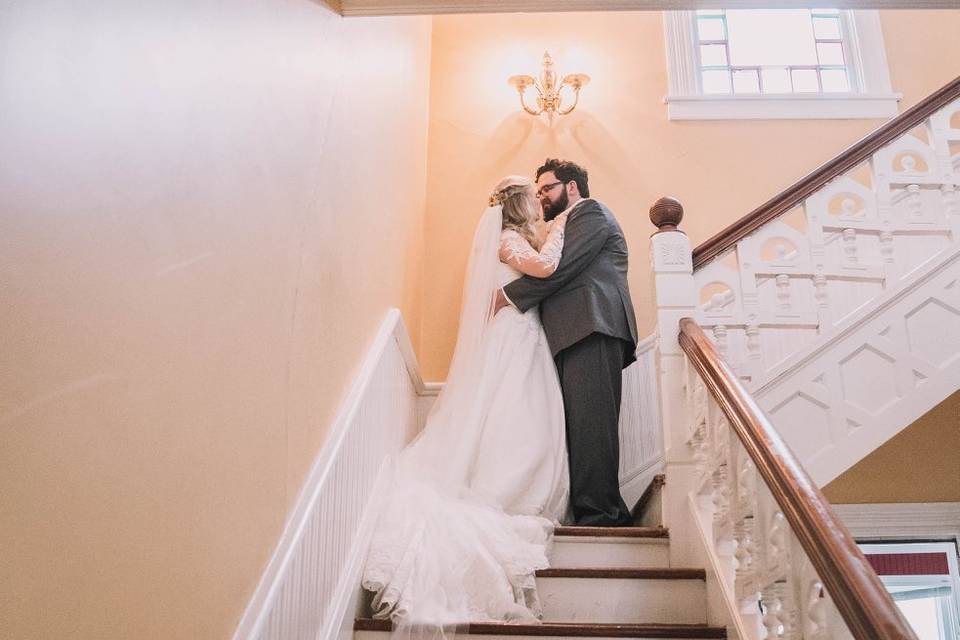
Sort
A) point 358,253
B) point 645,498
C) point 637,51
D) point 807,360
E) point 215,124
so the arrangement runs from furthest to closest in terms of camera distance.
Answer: point 637,51 → point 645,498 → point 807,360 → point 358,253 → point 215,124

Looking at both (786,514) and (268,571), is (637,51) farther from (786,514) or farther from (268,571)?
(268,571)

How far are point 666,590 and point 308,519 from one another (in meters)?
1.32

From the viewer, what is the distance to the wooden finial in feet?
11.9

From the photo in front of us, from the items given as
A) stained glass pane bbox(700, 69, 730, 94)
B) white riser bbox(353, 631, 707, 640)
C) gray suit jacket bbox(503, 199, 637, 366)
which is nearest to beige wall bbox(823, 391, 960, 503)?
gray suit jacket bbox(503, 199, 637, 366)

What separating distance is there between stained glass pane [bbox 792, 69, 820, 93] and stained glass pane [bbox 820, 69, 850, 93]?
0.05m

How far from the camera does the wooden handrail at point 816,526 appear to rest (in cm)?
168

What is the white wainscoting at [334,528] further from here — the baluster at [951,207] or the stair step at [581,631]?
the baluster at [951,207]

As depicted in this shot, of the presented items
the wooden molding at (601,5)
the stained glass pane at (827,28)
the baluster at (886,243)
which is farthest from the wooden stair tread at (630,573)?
the stained glass pane at (827,28)

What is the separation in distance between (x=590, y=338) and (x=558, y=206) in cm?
103

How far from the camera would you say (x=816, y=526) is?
6.50 feet

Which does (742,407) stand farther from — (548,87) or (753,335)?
(548,87)

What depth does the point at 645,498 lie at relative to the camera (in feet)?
12.6

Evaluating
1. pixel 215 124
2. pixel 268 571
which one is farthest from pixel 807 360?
pixel 215 124

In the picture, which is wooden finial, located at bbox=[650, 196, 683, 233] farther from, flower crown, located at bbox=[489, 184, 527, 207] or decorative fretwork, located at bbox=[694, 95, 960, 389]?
flower crown, located at bbox=[489, 184, 527, 207]
